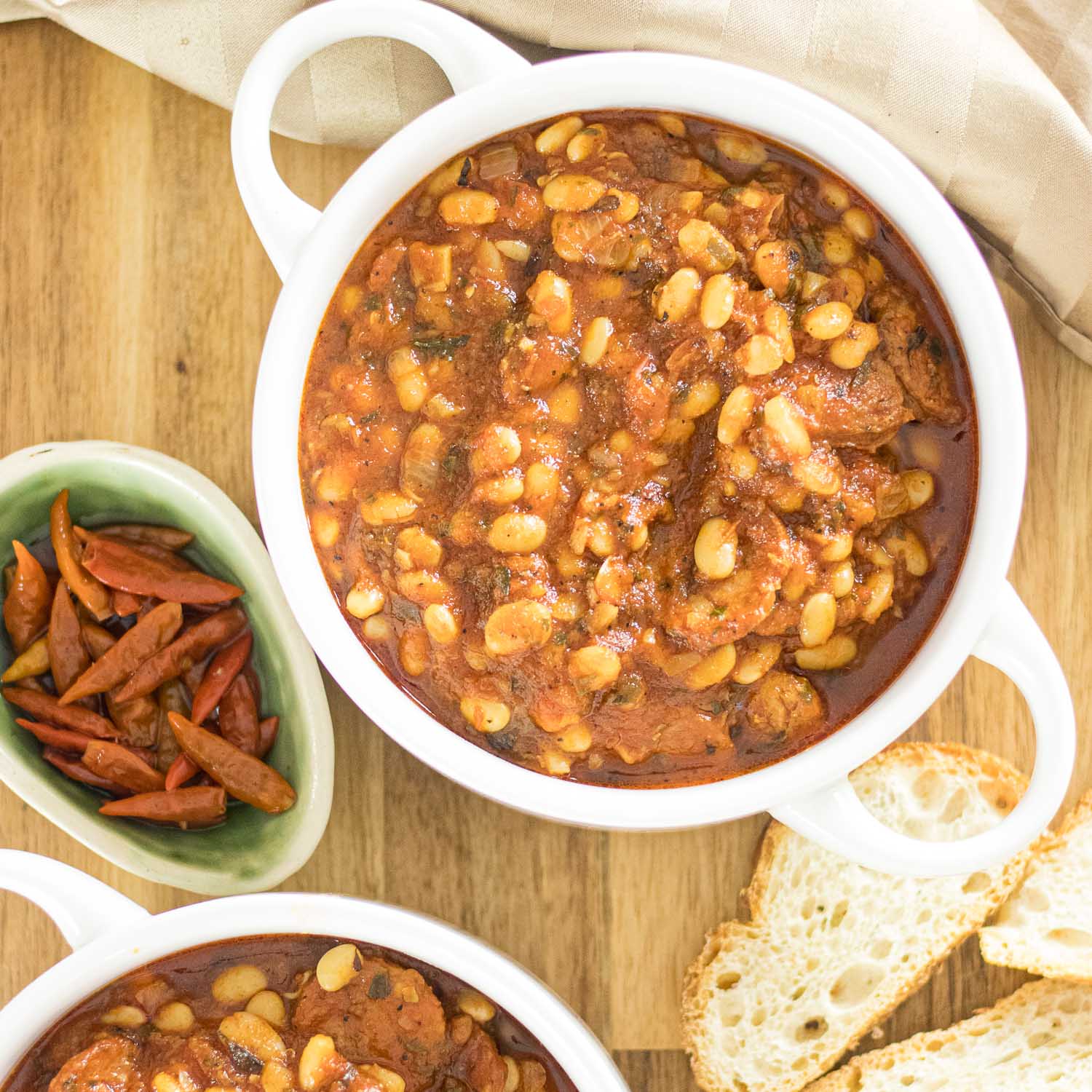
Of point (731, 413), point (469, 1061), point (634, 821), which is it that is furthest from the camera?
point (469, 1061)

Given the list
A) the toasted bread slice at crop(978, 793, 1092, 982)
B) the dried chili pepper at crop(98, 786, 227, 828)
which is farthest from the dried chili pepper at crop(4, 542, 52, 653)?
the toasted bread slice at crop(978, 793, 1092, 982)

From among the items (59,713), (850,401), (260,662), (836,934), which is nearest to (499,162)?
(850,401)

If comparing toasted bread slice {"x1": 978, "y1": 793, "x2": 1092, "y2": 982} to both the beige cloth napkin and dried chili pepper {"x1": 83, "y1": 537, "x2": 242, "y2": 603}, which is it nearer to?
the beige cloth napkin

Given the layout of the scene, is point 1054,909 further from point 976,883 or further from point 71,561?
point 71,561

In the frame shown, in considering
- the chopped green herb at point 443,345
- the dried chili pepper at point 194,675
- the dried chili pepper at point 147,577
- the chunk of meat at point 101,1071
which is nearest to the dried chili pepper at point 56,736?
the dried chili pepper at point 194,675

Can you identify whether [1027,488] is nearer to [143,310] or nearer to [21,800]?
[143,310]

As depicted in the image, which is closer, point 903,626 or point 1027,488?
point 903,626

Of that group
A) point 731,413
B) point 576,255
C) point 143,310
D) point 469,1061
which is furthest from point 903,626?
point 143,310
